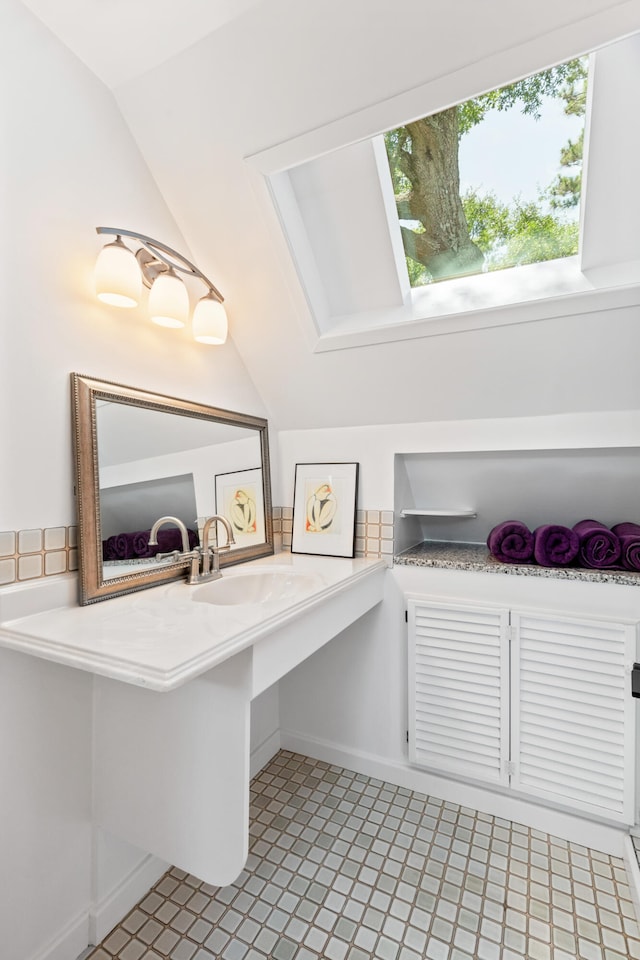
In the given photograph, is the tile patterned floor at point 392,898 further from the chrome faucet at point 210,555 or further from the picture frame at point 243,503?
the picture frame at point 243,503

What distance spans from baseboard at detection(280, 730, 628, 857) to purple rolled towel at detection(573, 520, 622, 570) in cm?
91

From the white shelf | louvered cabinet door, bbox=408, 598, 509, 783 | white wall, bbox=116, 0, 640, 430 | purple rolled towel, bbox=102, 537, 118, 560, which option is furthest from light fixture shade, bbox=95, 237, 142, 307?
louvered cabinet door, bbox=408, 598, 509, 783

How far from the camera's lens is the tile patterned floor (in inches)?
50.5

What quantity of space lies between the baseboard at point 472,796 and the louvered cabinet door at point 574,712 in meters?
0.07

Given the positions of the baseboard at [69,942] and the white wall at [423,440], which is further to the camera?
the white wall at [423,440]

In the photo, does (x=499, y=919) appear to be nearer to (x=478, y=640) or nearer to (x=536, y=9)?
(x=478, y=640)

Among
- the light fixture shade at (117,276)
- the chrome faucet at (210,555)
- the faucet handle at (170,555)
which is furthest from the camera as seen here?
the chrome faucet at (210,555)

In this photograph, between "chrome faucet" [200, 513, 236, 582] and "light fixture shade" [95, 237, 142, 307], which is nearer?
"light fixture shade" [95, 237, 142, 307]

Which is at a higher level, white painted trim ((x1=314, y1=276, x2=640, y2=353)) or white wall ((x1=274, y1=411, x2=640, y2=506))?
white painted trim ((x1=314, y1=276, x2=640, y2=353))

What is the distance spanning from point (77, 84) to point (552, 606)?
7.25ft

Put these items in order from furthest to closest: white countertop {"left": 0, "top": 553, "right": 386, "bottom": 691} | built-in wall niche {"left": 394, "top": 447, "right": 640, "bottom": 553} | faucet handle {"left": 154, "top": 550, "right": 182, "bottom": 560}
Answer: built-in wall niche {"left": 394, "top": 447, "right": 640, "bottom": 553}
faucet handle {"left": 154, "top": 550, "right": 182, "bottom": 560}
white countertop {"left": 0, "top": 553, "right": 386, "bottom": 691}

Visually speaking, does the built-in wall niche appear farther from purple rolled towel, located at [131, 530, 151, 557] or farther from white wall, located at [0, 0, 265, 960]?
white wall, located at [0, 0, 265, 960]

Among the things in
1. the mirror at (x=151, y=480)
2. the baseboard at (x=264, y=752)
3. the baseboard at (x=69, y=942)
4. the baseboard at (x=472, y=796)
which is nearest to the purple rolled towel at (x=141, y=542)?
the mirror at (x=151, y=480)

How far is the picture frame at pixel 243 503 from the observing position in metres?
1.90
